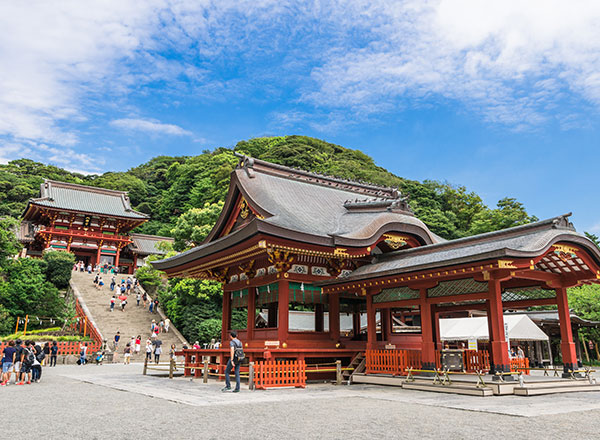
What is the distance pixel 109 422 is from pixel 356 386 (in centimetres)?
777

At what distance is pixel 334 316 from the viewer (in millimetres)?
15734

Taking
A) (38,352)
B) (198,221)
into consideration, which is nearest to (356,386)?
(38,352)

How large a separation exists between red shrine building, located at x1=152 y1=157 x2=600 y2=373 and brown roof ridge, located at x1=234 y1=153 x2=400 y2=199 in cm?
10

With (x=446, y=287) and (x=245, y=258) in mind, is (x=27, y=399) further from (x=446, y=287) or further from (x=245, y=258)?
(x=446, y=287)

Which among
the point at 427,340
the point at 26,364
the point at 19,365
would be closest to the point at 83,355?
the point at 19,365

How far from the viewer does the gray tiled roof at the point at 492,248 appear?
10.8 metres

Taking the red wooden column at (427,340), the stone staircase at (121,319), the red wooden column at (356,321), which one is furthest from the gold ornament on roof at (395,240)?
the stone staircase at (121,319)

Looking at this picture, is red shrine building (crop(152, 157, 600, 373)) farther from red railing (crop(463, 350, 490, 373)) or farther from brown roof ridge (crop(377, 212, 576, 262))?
red railing (crop(463, 350, 490, 373))

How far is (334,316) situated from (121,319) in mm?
21467

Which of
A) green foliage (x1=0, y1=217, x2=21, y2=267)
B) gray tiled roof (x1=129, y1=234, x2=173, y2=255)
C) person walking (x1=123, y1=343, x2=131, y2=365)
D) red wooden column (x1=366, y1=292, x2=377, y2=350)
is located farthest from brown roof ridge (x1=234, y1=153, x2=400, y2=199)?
gray tiled roof (x1=129, y1=234, x2=173, y2=255)

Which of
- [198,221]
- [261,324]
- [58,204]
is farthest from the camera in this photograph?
[58,204]

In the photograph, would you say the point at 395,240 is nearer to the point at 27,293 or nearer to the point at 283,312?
the point at 283,312

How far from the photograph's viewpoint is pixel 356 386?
1334cm

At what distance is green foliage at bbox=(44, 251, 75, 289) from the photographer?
37.0 metres
